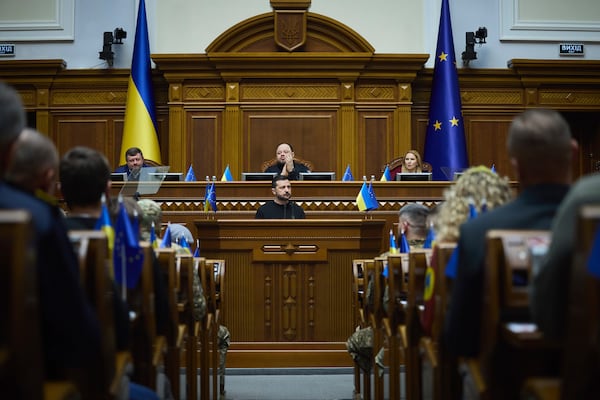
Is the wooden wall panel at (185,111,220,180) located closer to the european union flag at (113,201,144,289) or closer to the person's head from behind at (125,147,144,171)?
the person's head from behind at (125,147,144,171)

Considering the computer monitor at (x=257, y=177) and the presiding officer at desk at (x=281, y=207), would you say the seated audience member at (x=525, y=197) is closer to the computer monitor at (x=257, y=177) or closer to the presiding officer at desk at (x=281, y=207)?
the presiding officer at desk at (x=281, y=207)

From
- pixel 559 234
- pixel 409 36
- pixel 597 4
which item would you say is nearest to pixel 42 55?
pixel 409 36

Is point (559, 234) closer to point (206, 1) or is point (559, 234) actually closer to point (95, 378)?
point (95, 378)

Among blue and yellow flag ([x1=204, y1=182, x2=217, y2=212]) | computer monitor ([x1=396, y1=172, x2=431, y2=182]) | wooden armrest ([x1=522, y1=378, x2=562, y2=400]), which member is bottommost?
wooden armrest ([x1=522, y1=378, x2=562, y2=400])

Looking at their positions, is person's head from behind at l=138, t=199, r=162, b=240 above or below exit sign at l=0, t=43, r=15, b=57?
below

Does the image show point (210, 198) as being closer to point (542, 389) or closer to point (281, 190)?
point (281, 190)

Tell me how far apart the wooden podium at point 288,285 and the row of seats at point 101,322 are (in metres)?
1.79

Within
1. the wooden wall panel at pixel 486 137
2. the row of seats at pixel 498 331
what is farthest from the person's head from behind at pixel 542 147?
the wooden wall panel at pixel 486 137

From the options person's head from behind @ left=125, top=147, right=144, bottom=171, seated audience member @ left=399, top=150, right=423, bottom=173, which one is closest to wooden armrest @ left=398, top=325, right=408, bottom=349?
seated audience member @ left=399, top=150, right=423, bottom=173

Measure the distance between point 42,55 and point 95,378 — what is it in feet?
32.9

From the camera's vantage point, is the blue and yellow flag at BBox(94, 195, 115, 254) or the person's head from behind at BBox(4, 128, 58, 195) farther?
the blue and yellow flag at BBox(94, 195, 115, 254)

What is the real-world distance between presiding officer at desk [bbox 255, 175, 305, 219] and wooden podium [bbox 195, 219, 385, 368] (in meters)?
1.35

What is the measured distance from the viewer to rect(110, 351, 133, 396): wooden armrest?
2584mm

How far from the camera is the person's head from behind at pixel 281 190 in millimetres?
7992
